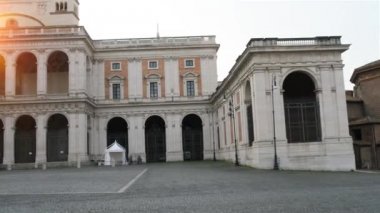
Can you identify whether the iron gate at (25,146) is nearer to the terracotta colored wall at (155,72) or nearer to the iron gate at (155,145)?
the iron gate at (155,145)

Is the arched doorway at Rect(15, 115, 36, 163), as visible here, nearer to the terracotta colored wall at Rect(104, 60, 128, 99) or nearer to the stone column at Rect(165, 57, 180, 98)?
the terracotta colored wall at Rect(104, 60, 128, 99)

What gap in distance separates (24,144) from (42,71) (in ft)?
26.7

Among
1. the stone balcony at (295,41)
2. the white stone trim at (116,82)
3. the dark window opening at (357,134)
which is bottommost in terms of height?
the dark window opening at (357,134)

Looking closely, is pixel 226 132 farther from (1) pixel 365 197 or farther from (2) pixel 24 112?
(1) pixel 365 197

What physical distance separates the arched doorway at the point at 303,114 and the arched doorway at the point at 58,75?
95.5 feet

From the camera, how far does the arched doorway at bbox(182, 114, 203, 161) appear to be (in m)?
53.0

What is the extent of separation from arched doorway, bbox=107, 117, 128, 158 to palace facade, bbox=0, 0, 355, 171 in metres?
0.12

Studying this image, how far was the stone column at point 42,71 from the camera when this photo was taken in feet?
148

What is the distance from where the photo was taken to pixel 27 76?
50.1 meters

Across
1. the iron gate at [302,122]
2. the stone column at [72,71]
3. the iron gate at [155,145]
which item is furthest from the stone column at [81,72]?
the iron gate at [302,122]

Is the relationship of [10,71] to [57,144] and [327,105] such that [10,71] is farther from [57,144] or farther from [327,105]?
[327,105]

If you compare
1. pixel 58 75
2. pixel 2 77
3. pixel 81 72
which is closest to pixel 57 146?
pixel 81 72

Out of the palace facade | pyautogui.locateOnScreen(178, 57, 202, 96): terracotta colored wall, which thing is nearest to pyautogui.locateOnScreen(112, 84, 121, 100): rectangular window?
the palace facade

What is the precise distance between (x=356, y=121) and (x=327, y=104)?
23.9 ft
